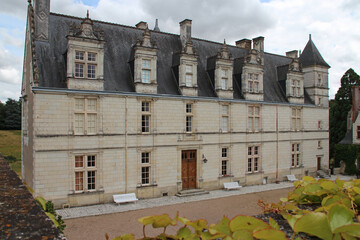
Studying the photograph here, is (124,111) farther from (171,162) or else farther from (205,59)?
(205,59)

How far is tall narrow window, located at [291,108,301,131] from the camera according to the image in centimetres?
2547

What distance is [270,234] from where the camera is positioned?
161 centimetres

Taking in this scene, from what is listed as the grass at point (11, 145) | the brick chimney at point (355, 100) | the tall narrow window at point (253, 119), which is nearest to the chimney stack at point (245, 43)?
the tall narrow window at point (253, 119)

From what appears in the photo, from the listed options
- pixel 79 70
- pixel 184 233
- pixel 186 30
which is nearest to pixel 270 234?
pixel 184 233

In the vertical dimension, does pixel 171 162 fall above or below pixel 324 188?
below

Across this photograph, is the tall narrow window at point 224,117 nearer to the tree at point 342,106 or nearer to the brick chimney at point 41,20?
the brick chimney at point 41,20

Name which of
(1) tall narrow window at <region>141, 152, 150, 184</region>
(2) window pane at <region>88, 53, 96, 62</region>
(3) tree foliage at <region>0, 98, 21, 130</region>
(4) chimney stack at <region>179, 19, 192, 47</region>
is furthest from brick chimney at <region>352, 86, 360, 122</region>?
(3) tree foliage at <region>0, 98, 21, 130</region>

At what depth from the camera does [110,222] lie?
13.7 metres

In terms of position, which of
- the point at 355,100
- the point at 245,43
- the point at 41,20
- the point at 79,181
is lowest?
the point at 79,181

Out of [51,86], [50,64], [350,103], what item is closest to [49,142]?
[51,86]

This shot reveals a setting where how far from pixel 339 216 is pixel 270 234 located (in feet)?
1.40

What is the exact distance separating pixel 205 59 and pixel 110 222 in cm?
1360

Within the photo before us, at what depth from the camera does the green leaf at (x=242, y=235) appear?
172 centimetres

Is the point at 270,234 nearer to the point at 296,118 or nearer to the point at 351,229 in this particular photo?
the point at 351,229
